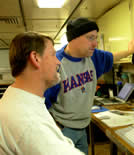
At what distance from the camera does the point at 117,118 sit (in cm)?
149

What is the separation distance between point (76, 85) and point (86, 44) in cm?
33

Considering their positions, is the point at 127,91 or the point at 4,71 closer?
the point at 127,91

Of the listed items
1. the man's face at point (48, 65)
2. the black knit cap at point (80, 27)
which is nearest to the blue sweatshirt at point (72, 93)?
the black knit cap at point (80, 27)

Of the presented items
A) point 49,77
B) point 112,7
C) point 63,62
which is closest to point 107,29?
point 112,7

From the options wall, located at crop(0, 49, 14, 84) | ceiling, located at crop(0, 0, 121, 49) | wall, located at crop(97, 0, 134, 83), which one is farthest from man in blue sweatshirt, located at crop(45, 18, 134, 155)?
wall, located at crop(0, 49, 14, 84)

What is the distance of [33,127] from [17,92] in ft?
0.53

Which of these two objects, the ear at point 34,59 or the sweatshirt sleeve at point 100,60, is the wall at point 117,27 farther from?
the ear at point 34,59

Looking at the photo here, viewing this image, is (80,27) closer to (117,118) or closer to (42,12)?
(117,118)

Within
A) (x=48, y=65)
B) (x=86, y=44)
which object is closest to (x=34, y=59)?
(x=48, y=65)

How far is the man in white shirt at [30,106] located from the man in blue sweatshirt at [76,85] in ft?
1.57

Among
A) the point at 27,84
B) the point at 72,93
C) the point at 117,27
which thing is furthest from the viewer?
the point at 117,27

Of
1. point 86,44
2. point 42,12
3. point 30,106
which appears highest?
point 42,12

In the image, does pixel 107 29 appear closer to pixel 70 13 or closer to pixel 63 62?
pixel 70 13

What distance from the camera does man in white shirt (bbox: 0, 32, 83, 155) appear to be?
519mm
